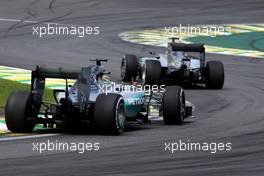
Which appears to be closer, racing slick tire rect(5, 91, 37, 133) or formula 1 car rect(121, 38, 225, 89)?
racing slick tire rect(5, 91, 37, 133)

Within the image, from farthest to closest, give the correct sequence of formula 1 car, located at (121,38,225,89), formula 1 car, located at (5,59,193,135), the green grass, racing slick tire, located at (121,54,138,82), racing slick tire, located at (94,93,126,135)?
racing slick tire, located at (121,54,138,82) → formula 1 car, located at (121,38,225,89) → the green grass → formula 1 car, located at (5,59,193,135) → racing slick tire, located at (94,93,126,135)

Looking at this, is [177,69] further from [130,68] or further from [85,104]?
[85,104]

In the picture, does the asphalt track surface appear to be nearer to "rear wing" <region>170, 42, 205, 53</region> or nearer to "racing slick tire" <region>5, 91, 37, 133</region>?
"racing slick tire" <region>5, 91, 37, 133</region>

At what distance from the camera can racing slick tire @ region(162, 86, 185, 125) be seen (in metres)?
19.0

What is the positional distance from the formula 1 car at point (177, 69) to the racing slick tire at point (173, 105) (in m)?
7.15

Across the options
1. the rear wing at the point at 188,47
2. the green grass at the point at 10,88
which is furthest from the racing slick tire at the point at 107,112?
the rear wing at the point at 188,47

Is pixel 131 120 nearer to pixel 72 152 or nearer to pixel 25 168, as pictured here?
pixel 72 152

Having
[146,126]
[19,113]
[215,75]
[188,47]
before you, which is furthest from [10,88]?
[19,113]

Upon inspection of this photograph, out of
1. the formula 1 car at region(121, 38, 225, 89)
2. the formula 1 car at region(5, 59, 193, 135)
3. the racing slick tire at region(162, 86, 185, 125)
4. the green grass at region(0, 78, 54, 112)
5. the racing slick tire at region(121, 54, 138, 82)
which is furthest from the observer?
the racing slick tire at region(121, 54, 138, 82)

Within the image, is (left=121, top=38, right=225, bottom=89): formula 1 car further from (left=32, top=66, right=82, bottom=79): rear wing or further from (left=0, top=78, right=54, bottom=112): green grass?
(left=32, top=66, right=82, bottom=79): rear wing

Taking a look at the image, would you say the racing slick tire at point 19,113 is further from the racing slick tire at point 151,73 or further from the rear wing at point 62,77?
the racing slick tire at point 151,73

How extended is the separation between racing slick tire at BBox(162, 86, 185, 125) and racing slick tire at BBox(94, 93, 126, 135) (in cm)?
161

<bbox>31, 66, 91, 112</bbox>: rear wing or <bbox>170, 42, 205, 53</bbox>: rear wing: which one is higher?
<bbox>170, 42, 205, 53</bbox>: rear wing

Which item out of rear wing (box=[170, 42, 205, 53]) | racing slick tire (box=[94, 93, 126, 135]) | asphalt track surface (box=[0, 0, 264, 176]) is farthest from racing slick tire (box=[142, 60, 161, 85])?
racing slick tire (box=[94, 93, 126, 135])
